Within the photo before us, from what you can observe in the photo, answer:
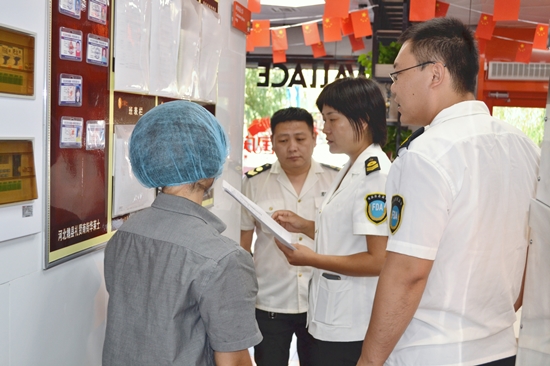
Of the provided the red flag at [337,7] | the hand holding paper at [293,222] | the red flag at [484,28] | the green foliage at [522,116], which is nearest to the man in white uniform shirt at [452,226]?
the hand holding paper at [293,222]

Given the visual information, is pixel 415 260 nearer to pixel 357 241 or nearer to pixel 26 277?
pixel 357 241

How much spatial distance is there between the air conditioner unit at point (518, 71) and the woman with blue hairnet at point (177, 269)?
322 inches

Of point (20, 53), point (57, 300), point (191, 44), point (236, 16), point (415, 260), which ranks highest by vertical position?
point (236, 16)

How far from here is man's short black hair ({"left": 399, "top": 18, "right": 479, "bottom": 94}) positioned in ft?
5.17

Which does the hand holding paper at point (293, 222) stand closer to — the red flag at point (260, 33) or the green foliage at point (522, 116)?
the red flag at point (260, 33)

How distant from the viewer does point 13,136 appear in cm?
122

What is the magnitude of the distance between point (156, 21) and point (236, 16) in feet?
3.35

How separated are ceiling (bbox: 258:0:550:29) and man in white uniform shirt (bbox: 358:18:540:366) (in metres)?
5.18

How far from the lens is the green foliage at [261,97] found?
1069 cm

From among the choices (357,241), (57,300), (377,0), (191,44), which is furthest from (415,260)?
(377,0)

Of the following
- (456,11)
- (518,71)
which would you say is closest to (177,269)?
(456,11)

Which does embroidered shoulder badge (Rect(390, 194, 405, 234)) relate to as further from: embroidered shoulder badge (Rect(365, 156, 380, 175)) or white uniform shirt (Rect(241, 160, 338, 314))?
white uniform shirt (Rect(241, 160, 338, 314))

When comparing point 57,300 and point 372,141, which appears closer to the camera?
point 57,300

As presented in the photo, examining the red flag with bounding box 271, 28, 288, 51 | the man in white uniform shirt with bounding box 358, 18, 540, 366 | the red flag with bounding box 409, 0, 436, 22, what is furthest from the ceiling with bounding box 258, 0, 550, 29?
the man in white uniform shirt with bounding box 358, 18, 540, 366
